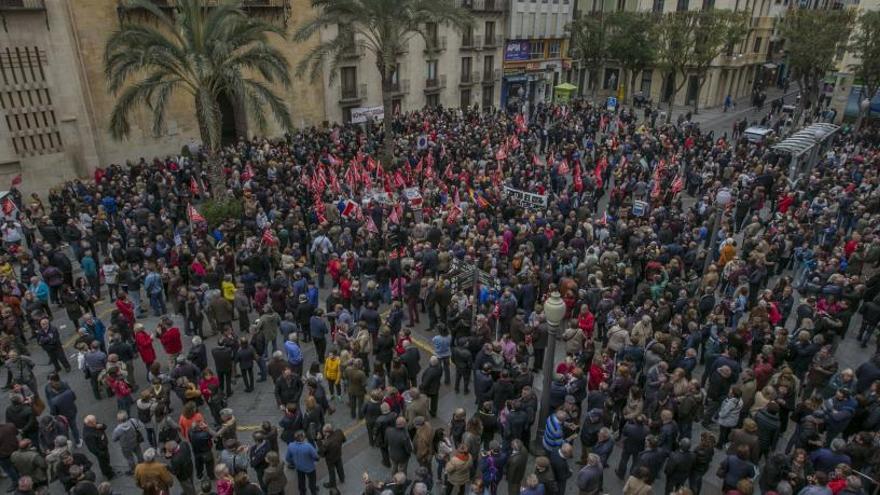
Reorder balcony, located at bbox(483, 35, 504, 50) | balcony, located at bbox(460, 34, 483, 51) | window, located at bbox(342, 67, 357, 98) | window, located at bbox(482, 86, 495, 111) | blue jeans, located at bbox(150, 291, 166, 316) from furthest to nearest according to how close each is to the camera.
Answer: window, located at bbox(482, 86, 495, 111), balcony, located at bbox(483, 35, 504, 50), balcony, located at bbox(460, 34, 483, 51), window, located at bbox(342, 67, 357, 98), blue jeans, located at bbox(150, 291, 166, 316)

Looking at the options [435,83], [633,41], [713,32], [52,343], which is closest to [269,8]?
[435,83]

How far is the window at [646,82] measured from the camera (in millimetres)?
51528

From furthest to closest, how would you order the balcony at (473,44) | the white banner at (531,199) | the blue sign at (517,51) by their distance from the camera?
the blue sign at (517,51) < the balcony at (473,44) < the white banner at (531,199)

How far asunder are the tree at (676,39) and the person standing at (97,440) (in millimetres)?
39693

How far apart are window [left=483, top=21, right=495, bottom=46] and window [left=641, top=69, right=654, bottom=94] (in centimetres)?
1563

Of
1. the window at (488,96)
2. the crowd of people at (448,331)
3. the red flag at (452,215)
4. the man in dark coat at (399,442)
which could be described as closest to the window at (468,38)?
the window at (488,96)

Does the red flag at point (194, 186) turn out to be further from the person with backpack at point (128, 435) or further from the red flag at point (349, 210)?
the person with backpack at point (128, 435)

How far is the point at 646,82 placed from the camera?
52.3m

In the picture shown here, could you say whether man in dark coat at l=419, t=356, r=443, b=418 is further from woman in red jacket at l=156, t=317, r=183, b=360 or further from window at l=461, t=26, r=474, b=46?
window at l=461, t=26, r=474, b=46

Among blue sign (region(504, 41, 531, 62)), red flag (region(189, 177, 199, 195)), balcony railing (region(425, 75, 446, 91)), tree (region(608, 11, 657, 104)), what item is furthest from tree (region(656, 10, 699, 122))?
red flag (region(189, 177, 199, 195))

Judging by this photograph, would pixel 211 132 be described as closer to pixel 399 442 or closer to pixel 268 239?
pixel 268 239

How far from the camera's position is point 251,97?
1888 centimetres

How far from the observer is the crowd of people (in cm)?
872

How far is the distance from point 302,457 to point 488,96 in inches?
1601
